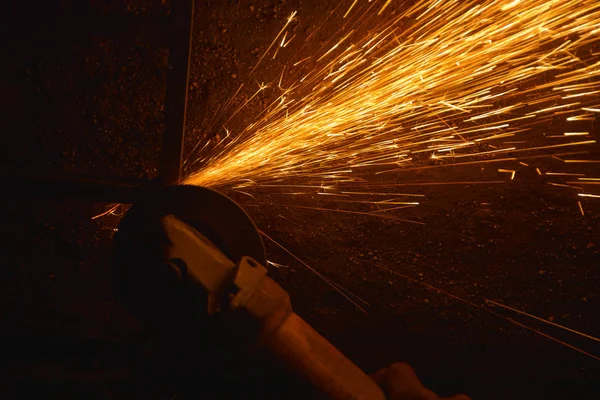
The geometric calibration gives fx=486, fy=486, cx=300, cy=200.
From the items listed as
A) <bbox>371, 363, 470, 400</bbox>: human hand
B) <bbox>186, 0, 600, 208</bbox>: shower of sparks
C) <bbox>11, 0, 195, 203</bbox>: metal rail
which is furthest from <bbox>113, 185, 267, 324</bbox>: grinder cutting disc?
<bbox>186, 0, 600, 208</bbox>: shower of sparks

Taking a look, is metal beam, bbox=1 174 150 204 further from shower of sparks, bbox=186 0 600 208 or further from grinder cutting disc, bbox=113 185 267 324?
shower of sparks, bbox=186 0 600 208

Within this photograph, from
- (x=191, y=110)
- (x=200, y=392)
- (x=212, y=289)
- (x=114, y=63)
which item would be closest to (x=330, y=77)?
(x=191, y=110)

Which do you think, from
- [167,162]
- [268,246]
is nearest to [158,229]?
[167,162]

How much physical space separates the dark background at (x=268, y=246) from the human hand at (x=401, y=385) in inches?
38.6

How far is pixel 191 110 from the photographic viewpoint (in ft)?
8.77

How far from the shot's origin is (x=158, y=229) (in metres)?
1.76

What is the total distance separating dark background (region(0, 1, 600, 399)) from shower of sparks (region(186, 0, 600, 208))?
15 cm

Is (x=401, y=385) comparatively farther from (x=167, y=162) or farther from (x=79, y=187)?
(x=79, y=187)

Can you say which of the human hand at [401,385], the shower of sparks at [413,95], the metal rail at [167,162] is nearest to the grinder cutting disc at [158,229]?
the metal rail at [167,162]

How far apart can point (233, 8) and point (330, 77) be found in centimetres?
66

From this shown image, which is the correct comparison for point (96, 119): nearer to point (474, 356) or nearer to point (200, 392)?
point (200, 392)

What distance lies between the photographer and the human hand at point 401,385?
5.54ft

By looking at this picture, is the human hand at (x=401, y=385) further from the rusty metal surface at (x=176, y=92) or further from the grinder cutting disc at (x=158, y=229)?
the rusty metal surface at (x=176, y=92)

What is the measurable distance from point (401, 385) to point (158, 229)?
3.38 ft
